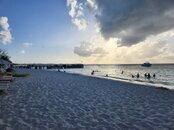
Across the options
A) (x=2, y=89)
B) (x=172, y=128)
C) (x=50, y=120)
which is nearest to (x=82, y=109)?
(x=50, y=120)

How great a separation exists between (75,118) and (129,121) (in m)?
2.75

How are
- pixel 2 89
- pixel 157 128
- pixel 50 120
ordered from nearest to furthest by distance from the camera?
pixel 157 128 → pixel 50 120 → pixel 2 89

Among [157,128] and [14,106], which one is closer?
[157,128]

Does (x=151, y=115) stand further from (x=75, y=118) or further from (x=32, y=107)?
(x=32, y=107)

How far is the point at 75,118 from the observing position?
12094 millimetres

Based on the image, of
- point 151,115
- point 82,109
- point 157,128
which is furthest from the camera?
point 82,109

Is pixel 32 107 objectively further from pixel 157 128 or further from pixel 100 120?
pixel 157 128

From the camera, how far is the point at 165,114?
1380cm

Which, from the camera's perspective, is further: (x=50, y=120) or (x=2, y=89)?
(x=2, y=89)

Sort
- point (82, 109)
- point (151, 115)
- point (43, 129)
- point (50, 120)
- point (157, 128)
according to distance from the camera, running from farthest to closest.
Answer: point (82, 109), point (151, 115), point (50, 120), point (157, 128), point (43, 129)

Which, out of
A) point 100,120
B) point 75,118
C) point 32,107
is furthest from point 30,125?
point 32,107

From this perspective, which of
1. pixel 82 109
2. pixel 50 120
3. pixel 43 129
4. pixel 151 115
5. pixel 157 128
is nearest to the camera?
pixel 43 129

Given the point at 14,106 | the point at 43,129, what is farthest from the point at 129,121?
the point at 14,106

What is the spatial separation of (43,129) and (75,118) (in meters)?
2.62
